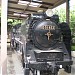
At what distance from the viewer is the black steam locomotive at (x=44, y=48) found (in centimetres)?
561

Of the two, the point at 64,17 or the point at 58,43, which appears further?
the point at 64,17

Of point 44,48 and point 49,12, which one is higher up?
point 49,12

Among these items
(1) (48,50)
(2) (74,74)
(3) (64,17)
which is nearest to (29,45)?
(1) (48,50)

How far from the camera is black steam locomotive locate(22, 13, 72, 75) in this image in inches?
221

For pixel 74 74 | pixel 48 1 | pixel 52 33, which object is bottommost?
pixel 74 74

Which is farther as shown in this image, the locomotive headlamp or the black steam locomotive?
the locomotive headlamp

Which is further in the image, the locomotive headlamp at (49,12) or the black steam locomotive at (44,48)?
the locomotive headlamp at (49,12)

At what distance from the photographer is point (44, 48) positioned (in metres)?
5.87

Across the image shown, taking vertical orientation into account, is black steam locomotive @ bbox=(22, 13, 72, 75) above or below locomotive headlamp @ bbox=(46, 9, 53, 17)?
below

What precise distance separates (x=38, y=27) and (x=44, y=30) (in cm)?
18

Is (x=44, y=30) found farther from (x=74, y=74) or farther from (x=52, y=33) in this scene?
(x=74, y=74)

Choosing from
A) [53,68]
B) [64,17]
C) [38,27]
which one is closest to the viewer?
[53,68]

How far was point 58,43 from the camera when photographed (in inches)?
237

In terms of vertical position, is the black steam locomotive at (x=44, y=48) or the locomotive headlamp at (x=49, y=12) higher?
the locomotive headlamp at (x=49, y=12)
